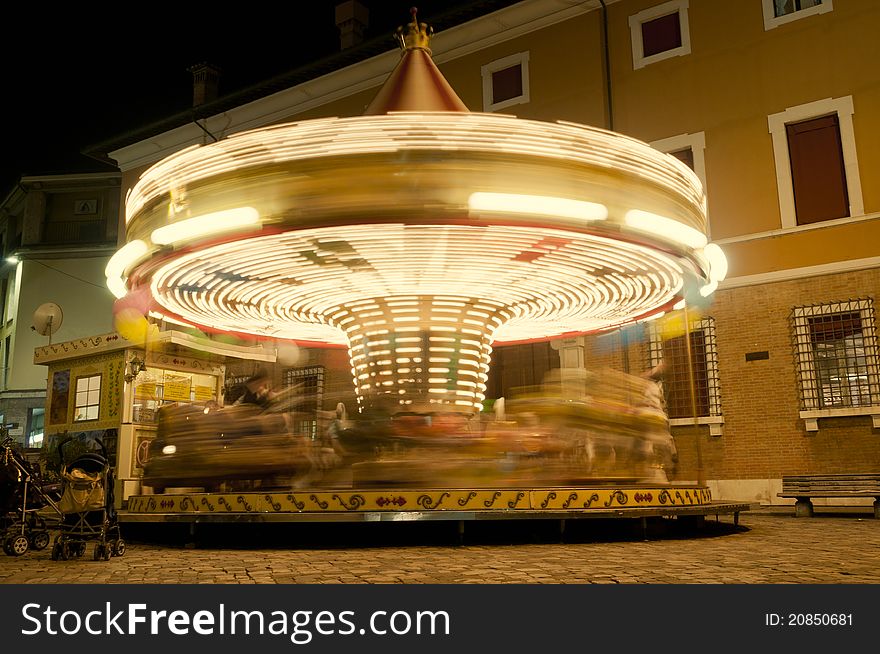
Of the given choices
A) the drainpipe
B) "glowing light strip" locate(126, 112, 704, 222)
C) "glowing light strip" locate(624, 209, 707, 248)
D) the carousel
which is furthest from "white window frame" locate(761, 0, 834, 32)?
"glowing light strip" locate(126, 112, 704, 222)

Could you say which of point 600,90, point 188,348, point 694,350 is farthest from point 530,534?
point 600,90

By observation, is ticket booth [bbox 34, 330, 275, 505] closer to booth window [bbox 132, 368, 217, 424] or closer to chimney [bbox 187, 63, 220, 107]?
booth window [bbox 132, 368, 217, 424]

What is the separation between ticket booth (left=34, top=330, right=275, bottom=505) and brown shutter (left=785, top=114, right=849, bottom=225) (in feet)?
40.9

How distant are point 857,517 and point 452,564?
887 cm

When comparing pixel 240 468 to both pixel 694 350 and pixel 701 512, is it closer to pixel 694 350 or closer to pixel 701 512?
pixel 701 512

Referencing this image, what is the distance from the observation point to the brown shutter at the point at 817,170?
16156 millimetres

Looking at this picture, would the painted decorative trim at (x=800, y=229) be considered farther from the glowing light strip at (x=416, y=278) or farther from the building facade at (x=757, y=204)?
the glowing light strip at (x=416, y=278)

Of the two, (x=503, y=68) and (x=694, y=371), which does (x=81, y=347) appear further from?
(x=694, y=371)

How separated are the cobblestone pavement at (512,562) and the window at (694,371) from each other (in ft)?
23.8

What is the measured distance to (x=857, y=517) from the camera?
41.7 ft

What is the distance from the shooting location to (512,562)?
6684 millimetres

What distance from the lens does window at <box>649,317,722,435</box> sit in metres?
16.8

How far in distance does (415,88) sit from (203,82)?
20.7 meters

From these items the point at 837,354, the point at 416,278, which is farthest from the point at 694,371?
the point at 416,278
